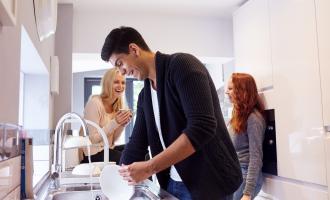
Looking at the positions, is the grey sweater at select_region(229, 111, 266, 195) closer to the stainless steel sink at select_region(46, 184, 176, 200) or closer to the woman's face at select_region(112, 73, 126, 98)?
the woman's face at select_region(112, 73, 126, 98)

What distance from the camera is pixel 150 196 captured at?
1.13 m

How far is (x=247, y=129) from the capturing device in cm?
205

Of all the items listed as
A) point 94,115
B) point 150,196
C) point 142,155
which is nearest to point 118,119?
point 94,115

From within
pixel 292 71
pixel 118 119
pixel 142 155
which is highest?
pixel 292 71

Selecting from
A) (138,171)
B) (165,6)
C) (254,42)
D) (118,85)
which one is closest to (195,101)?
(138,171)

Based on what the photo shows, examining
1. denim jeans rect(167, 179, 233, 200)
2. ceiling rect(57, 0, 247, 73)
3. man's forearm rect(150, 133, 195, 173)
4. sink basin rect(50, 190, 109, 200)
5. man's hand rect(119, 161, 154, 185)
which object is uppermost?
ceiling rect(57, 0, 247, 73)

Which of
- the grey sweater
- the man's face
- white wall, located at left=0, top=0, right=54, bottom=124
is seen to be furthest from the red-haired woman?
white wall, located at left=0, top=0, right=54, bottom=124

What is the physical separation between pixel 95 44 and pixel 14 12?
6.37 ft

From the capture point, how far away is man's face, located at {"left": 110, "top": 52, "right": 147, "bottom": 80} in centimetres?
113

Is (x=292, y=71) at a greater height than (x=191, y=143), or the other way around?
(x=292, y=71)

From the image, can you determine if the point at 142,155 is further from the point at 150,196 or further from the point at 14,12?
the point at 14,12

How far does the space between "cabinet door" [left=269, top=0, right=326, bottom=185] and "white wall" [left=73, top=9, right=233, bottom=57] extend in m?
1.00

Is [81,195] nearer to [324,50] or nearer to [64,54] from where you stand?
[324,50]

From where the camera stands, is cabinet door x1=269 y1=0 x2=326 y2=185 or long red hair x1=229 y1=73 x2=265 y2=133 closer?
cabinet door x1=269 y1=0 x2=326 y2=185
